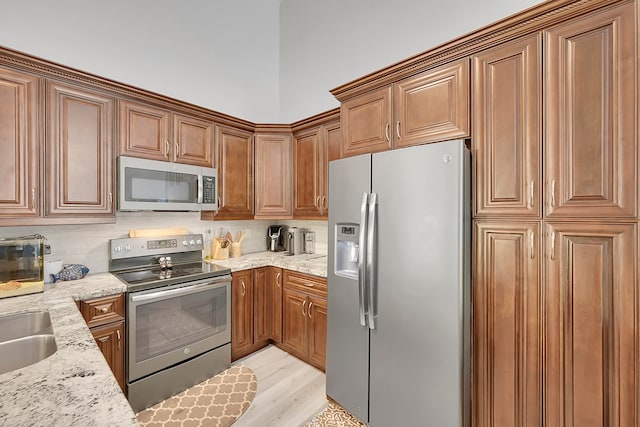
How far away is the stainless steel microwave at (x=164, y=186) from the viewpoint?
226 centimetres

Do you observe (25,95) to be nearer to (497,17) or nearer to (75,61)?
(75,61)

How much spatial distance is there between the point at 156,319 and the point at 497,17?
3.34m

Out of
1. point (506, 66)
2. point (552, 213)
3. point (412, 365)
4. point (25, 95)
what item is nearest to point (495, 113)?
point (506, 66)

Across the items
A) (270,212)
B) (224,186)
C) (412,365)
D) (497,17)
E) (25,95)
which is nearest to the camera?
(412,365)

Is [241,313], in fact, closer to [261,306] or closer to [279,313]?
[261,306]

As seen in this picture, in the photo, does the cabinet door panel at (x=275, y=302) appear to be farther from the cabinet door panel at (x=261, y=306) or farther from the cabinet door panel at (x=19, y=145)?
the cabinet door panel at (x=19, y=145)

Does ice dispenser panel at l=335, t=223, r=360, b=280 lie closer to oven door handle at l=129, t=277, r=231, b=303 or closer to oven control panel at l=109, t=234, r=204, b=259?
oven door handle at l=129, t=277, r=231, b=303

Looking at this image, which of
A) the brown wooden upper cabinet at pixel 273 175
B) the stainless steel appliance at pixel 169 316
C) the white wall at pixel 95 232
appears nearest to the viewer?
the stainless steel appliance at pixel 169 316

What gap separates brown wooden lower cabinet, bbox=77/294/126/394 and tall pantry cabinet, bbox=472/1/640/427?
7.43ft

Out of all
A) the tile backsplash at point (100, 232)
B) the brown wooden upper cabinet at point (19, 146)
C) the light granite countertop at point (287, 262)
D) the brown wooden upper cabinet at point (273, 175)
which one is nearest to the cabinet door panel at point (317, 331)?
the light granite countertop at point (287, 262)

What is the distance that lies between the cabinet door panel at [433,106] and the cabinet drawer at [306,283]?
51.7 inches

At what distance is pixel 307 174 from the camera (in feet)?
10.0

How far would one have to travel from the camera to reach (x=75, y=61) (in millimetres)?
2363

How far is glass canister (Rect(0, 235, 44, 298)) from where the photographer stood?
5.70ft
